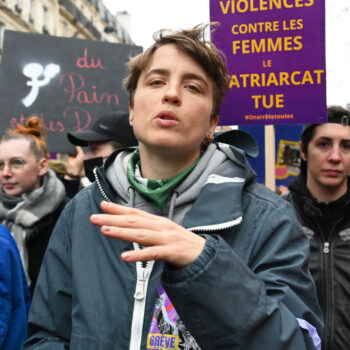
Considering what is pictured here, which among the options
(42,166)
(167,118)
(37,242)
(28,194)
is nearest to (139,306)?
(167,118)

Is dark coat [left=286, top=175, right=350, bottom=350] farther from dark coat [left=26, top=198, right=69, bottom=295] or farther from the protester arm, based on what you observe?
dark coat [left=26, top=198, right=69, bottom=295]

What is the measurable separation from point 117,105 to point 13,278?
2.42 metres

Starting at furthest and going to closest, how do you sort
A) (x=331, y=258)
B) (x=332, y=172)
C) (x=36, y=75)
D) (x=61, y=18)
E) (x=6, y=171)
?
1. (x=61, y=18)
2. (x=36, y=75)
3. (x=6, y=171)
4. (x=332, y=172)
5. (x=331, y=258)

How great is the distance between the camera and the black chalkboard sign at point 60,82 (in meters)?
3.91

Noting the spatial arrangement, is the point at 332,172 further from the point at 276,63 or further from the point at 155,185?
the point at 155,185

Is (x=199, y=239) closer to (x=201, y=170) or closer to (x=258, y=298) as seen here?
(x=258, y=298)

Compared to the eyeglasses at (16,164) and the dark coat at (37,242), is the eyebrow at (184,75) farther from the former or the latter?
the eyeglasses at (16,164)

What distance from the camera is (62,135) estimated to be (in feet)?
12.8

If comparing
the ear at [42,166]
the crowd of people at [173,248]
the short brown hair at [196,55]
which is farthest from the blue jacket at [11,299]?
the ear at [42,166]

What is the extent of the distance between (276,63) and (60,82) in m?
2.01

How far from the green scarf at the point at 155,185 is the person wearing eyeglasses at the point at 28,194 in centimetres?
147

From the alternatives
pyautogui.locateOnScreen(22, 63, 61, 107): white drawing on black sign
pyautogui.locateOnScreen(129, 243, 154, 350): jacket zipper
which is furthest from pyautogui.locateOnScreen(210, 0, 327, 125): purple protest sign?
pyautogui.locateOnScreen(22, 63, 61, 107): white drawing on black sign

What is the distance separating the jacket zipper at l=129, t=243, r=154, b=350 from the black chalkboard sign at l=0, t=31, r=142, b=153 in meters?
2.69

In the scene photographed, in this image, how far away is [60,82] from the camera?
13.2 feet
